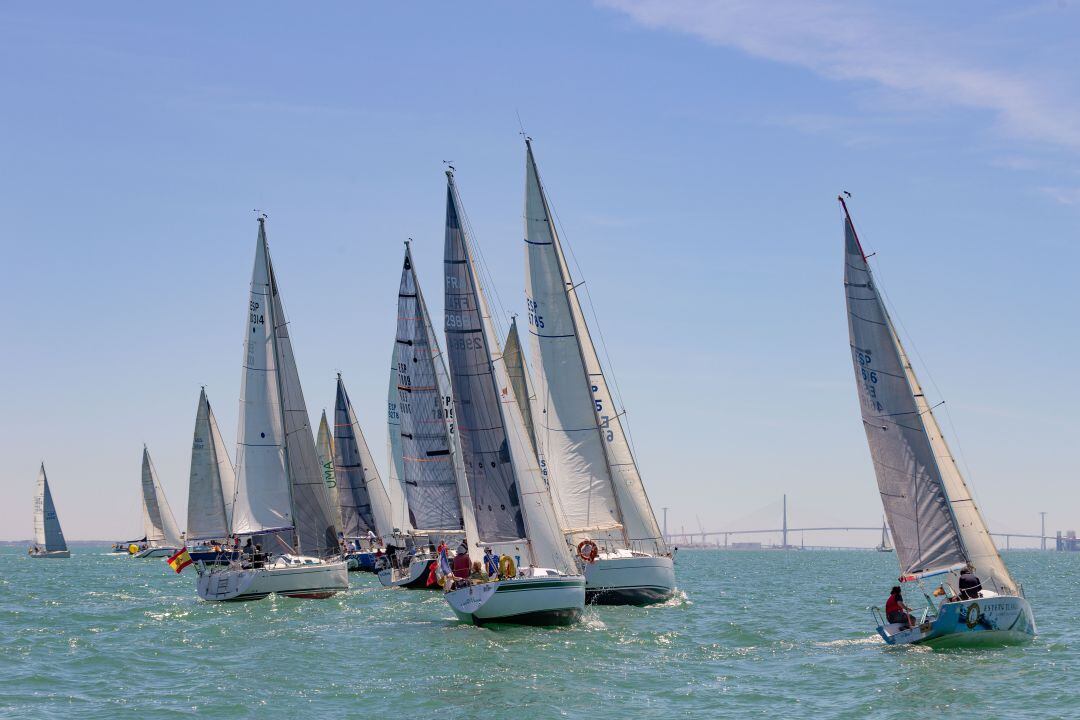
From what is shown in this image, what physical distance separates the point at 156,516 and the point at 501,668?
92.7 m

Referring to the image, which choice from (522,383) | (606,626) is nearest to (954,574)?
(606,626)

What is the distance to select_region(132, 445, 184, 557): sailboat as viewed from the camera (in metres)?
111

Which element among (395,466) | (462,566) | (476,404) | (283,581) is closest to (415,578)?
(283,581)

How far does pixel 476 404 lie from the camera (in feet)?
111

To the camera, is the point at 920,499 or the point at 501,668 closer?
the point at 501,668

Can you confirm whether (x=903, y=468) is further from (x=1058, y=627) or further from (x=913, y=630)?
(x=1058, y=627)

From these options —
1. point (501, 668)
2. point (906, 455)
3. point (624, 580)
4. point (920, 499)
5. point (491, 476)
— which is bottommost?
point (501, 668)

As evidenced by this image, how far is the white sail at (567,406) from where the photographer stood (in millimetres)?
40031

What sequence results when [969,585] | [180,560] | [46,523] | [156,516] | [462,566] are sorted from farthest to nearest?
[46,523], [156,516], [180,560], [462,566], [969,585]

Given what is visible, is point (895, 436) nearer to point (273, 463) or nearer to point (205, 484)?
point (273, 463)

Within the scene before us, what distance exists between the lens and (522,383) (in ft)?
165

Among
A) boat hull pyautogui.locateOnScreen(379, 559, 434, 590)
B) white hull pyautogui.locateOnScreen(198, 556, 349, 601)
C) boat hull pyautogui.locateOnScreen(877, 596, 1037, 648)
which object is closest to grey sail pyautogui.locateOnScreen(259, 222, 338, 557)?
white hull pyautogui.locateOnScreen(198, 556, 349, 601)

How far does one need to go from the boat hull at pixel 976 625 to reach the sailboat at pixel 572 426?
1227 cm

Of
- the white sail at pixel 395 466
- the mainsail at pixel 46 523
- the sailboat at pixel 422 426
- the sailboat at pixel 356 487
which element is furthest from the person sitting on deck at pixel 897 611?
the mainsail at pixel 46 523
